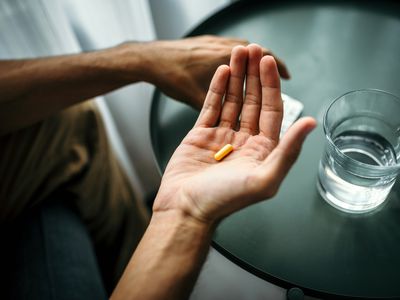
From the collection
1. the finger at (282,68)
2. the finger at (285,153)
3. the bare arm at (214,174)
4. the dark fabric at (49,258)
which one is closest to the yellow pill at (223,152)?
the bare arm at (214,174)

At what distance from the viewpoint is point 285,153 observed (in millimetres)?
465

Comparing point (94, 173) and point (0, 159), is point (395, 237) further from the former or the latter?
point (0, 159)

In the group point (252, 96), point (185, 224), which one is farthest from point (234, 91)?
point (185, 224)

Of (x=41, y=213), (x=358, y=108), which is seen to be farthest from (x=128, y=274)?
(x=358, y=108)

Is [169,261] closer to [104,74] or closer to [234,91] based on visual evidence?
[234,91]

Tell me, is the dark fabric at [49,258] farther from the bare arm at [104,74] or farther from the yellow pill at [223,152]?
the yellow pill at [223,152]

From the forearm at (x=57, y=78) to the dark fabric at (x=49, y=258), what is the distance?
210 millimetres

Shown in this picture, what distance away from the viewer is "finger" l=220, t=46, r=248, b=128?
639 mm

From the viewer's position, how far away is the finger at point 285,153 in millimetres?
460

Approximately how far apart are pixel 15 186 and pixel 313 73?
676 mm

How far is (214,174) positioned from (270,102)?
16 cm

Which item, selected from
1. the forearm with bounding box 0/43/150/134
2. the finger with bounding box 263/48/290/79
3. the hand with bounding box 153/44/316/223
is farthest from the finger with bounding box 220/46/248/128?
the forearm with bounding box 0/43/150/134

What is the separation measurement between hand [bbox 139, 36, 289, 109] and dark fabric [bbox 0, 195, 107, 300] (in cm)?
37

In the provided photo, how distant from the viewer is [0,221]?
0.83m
